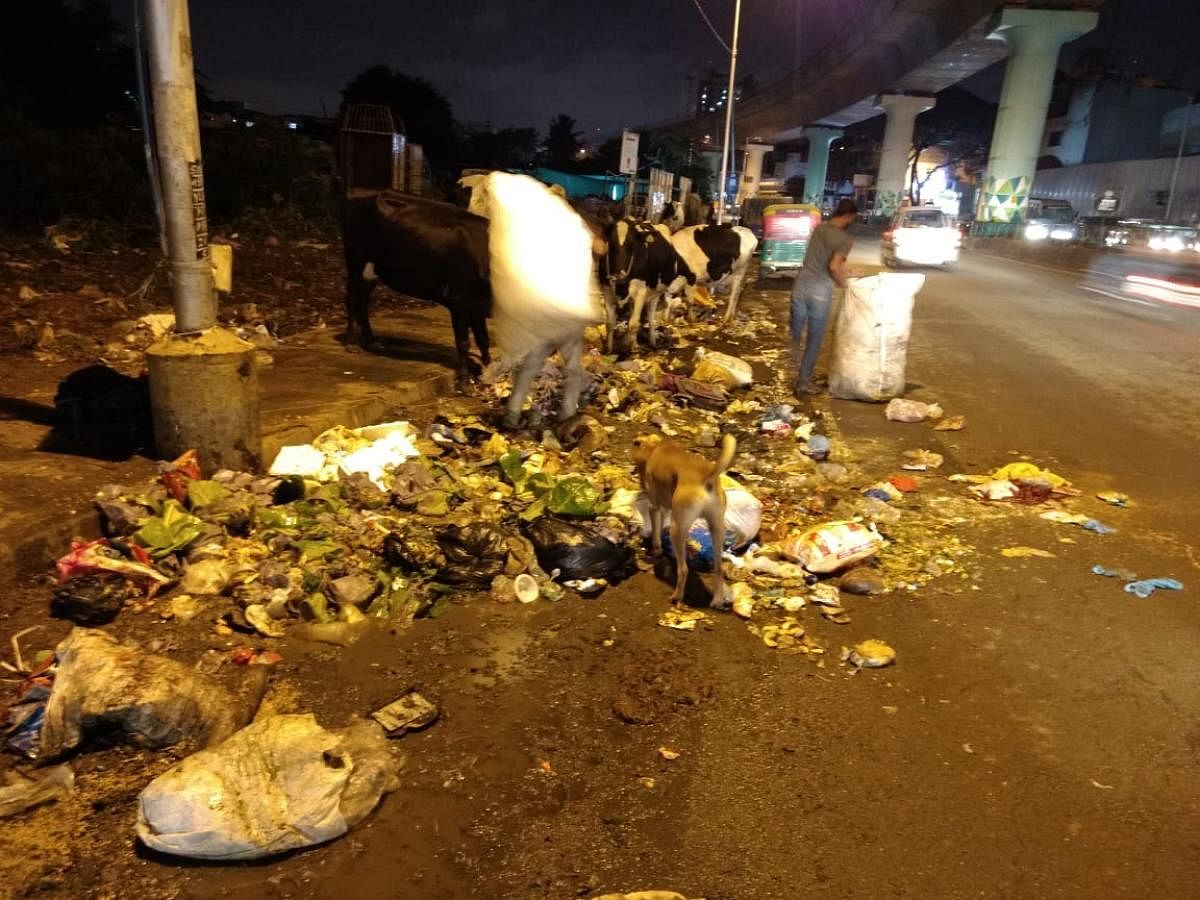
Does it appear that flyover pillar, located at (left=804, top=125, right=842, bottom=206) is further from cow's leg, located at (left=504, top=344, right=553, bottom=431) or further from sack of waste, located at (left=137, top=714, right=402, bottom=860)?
sack of waste, located at (left=137, top=714, right=402, bottom=860)

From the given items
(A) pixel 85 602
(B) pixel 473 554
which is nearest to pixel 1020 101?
(B) pixel 473 554

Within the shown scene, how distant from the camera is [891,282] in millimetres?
7855

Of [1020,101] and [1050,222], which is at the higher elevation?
[1020,101]

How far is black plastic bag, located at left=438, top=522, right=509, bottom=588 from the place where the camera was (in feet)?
14.3

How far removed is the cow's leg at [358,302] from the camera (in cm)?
865

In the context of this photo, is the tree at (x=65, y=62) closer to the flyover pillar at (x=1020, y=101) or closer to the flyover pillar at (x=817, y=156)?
the flyover pillar at (x=1020, y=101)

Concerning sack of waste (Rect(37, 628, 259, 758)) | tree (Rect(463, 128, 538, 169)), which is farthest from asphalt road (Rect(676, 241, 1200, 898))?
tree (Rect(463, 128, 538, 169))

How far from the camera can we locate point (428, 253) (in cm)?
799

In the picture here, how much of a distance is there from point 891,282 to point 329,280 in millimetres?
8801

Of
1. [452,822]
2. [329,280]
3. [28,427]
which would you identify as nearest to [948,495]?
[452,822]

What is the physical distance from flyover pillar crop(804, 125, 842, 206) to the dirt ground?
2554 inches

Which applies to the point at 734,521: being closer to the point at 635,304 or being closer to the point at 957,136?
the point at 635,304

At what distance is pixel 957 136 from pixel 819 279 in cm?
7337

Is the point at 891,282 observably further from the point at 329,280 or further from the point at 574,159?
the point at 574,159
